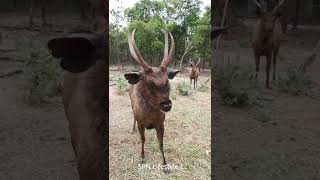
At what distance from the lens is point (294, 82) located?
3.48 m

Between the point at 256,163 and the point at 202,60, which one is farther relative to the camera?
the point at 256,163

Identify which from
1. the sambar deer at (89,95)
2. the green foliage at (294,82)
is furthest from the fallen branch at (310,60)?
the sambar deer at (89,95)

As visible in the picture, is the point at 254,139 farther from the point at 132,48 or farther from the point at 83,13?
the point at 83,13

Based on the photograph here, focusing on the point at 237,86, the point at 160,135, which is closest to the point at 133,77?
the point at 160,135

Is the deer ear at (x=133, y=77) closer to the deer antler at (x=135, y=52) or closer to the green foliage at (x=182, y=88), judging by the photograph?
the deer antler at (x=135, y=52)

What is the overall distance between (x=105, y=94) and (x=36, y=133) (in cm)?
210

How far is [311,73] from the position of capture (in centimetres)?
386

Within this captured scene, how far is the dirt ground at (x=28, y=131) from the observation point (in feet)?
9.79

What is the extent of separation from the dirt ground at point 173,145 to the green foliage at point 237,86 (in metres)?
0.83

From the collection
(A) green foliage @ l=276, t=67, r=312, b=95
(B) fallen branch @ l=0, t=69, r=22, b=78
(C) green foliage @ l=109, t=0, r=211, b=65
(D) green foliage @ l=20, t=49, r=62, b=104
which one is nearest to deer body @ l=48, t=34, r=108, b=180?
(C) green foliage @ l=109, t=0, r=211, b=65

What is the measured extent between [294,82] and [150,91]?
1872mm

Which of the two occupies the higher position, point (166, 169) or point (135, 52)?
point (135, 52)

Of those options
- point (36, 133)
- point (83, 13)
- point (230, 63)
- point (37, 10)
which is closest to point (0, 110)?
point (36, 133)

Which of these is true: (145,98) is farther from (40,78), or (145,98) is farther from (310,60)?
(40,78)
